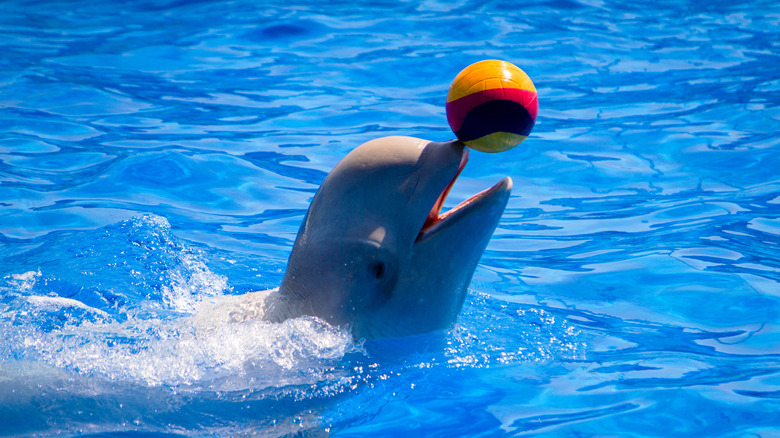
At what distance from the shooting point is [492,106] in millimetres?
3693

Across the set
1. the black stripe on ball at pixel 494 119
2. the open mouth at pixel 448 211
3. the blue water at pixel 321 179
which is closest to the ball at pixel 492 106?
the black stripe on ball at pixel 494 119

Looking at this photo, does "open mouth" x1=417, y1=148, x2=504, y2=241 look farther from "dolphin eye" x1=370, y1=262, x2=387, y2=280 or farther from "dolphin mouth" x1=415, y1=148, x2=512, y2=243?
"dolphin eye" x1=370, y1=262, x2=387, y2=280

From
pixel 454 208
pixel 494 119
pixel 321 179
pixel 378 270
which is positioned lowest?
pixel 378 270

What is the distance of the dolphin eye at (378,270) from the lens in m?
3.86

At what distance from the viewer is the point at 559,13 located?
15.1 metres

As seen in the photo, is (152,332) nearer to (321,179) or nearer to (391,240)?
(391,240)

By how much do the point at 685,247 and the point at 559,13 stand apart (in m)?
9.77

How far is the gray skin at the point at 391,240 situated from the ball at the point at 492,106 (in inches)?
4.8

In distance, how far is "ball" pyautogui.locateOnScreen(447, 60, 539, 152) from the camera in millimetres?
3697

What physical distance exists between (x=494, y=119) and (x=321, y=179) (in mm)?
4928

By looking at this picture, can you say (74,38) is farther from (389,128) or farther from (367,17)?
(389,128)

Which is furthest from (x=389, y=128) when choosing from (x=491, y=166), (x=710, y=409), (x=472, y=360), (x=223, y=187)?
(x=710, y=409)

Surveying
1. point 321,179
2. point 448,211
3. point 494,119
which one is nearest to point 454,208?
point 448,211

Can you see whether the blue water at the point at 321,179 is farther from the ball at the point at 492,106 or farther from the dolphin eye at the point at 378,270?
the ball at the point at 492,106
